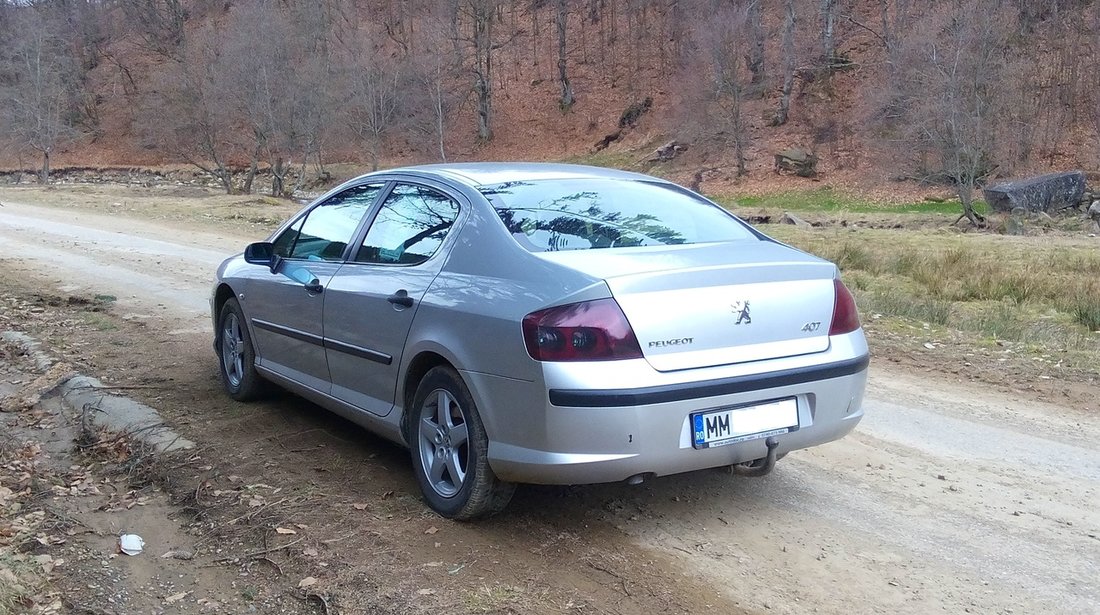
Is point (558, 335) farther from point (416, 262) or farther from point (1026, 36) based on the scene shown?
point (1026, 36)

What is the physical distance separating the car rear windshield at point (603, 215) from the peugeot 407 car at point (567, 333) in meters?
0.01

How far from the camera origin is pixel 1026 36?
37.2m

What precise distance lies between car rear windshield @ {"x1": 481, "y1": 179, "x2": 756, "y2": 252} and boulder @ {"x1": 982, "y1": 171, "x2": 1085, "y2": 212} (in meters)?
23.6

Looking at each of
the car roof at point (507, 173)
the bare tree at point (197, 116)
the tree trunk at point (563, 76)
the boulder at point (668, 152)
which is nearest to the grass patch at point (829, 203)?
the boulder at point (668, 152)

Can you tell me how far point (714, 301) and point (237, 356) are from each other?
364cm

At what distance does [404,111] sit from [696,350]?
142 ft

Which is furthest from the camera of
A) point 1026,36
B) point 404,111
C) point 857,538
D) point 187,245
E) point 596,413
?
point 404,111

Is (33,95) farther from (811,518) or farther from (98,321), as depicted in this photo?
(811,518)

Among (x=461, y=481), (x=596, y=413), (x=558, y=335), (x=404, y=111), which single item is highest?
(x=404, y=111)

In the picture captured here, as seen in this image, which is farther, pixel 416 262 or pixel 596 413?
Result: pixel 416 262

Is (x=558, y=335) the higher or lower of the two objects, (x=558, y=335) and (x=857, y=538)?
the higher

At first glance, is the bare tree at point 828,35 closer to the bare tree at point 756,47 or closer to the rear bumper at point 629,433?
the bare tree at point 756,47

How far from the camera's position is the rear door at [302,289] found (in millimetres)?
5180

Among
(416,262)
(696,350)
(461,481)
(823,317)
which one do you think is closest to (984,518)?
(823,317)
